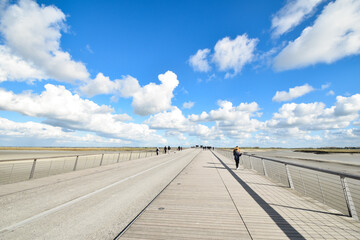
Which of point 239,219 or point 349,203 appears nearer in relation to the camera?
point 239,219

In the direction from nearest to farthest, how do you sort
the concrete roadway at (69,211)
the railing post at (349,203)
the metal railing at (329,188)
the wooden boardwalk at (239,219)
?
the wooden boardwalk at (239,219), the concrete roadway at (69,211), the railing post at (349,203), the metal railing at (329,188)

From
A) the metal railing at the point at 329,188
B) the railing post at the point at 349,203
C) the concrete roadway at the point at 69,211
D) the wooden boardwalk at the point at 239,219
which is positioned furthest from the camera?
the metal railing at the point at 329,188

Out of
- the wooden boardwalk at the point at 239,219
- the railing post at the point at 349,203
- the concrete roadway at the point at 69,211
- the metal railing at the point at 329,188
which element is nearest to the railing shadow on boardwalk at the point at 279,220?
the wooden boardwalk at the point at 239,219

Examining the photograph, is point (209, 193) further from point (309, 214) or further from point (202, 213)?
point (309, 214)

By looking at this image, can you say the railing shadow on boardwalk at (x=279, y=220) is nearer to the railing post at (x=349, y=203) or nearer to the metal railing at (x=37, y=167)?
the railing post at (x=349, y=203)

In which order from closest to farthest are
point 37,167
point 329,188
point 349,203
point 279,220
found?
point 279,220 → point 349,203 → point 329,188 → point 37,167

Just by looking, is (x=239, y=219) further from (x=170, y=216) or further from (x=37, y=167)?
(x=37, y=167)

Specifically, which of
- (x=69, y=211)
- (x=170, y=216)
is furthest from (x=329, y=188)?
(x=69, y=211)

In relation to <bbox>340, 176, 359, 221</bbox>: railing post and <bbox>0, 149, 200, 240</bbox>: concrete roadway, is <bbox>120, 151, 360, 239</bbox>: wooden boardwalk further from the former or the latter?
<bbox>0, 149, 200, 240</bbox>: concrete roadway

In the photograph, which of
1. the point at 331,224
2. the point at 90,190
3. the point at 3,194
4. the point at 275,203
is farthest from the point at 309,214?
the point at 3,194

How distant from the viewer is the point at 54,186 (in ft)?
27.7

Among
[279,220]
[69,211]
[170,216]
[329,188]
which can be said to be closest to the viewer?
[279,220]

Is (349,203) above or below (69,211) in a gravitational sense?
above

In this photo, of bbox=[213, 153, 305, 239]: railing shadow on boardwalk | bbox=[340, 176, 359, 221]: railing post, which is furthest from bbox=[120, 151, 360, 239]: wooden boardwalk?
bbox=[340, 176, 359, 221]: railing post
